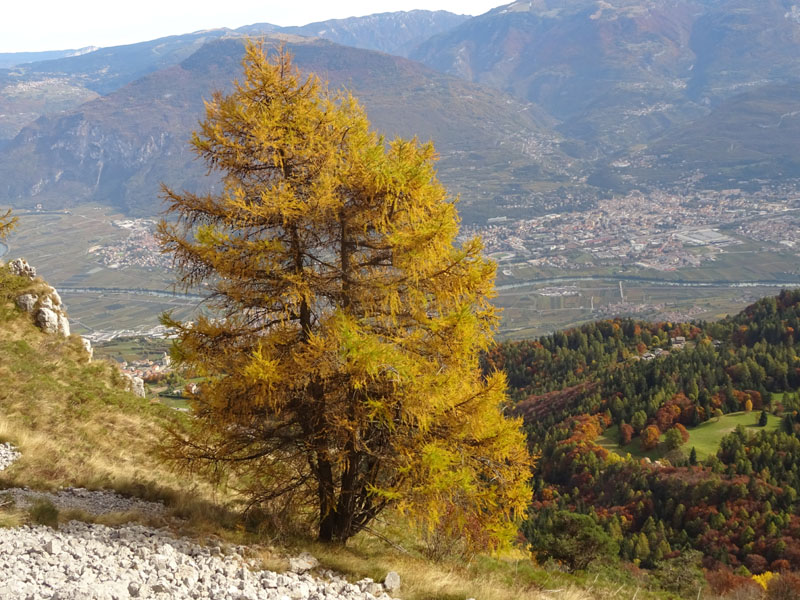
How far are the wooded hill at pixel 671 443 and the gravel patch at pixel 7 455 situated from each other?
22016 millimetres

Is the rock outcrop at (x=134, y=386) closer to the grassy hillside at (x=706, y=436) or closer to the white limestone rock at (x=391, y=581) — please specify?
the white limestone rock at (x=391, y=581)

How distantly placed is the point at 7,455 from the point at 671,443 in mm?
72974

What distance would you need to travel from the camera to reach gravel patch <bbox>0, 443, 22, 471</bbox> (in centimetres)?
1455

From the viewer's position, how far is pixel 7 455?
1516 cm

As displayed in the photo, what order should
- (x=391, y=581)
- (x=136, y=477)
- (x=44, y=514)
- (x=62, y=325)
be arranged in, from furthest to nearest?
1. (x=62, y=325)
2. (x=136, y=477)
3. (x=44, y=514)
4. (x=391, y=581)

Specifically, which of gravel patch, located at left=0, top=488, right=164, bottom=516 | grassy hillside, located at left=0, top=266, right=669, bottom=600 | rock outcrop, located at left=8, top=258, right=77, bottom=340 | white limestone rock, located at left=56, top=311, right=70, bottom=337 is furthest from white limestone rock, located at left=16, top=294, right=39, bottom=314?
gravel patch, located at left=0, top=488, right=164, bottom=516

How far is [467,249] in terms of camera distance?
1198 cm

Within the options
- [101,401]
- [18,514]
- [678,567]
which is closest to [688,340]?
[678,567]

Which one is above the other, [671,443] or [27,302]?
[27,302]

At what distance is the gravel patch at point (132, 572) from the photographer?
8.16 meters

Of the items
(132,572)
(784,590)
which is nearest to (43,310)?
(132,572)

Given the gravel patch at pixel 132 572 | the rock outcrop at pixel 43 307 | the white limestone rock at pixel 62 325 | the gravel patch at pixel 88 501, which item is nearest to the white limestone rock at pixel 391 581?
the gravel patch at pixel 132 572

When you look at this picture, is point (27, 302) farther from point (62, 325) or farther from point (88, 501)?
point (88, 501)

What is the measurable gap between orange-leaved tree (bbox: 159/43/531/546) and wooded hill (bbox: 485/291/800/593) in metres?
17.5
